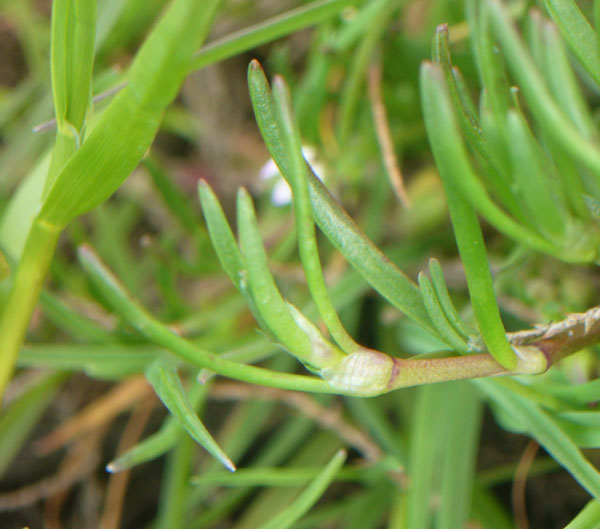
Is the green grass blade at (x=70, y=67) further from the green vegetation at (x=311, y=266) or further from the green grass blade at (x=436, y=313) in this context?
the green grass blade at (x=436, y=313)

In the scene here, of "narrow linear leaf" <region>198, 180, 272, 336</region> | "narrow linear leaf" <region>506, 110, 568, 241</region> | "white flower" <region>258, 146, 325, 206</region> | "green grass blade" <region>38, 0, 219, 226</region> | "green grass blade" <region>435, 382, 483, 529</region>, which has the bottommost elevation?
"green grass blade" <region>435, 382, 483, 529</region>

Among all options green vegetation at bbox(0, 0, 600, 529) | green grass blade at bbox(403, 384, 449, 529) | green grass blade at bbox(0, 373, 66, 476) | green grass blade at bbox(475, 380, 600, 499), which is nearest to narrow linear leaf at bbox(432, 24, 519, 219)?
green vegetation at bbox(0, 0, 600, 529)

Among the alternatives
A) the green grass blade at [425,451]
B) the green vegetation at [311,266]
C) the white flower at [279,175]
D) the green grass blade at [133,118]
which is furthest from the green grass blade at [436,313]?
the white flower at [279,175]

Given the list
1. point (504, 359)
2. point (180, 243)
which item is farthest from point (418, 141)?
point (504, 359)

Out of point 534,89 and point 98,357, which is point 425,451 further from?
point 534,89

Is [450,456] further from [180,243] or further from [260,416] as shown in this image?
[180,243]

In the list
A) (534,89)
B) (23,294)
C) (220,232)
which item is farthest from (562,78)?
(23,294)

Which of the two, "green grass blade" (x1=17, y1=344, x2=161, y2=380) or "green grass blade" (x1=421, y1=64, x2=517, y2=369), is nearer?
"green grass blade" (x1=421, y1=64, x2=517, y2=369)

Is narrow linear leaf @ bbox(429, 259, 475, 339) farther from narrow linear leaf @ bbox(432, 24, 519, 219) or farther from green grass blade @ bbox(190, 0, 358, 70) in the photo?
green grass blade @ bbox(190, 0, 358, 70)
